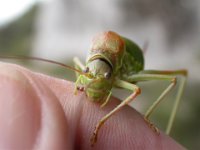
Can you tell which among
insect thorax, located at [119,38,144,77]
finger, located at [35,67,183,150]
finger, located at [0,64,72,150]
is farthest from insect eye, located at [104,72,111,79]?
finger, located at [0,64,72,150]

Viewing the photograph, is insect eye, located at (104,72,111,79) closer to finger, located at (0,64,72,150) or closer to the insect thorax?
the insect thorax

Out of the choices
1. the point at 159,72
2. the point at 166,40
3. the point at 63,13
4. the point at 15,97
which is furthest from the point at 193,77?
the point at 63,13

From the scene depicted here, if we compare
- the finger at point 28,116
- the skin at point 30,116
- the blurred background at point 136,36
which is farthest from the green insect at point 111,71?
the blurred background at point 136,36

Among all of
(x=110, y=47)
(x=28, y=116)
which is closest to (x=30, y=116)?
(x=28, y=116)

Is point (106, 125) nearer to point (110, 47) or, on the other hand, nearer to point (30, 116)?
point (110, 47)

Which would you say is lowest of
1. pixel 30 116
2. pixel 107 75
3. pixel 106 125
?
pixel 106 125

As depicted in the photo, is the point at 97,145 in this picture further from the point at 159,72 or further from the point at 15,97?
the point at 159,72
